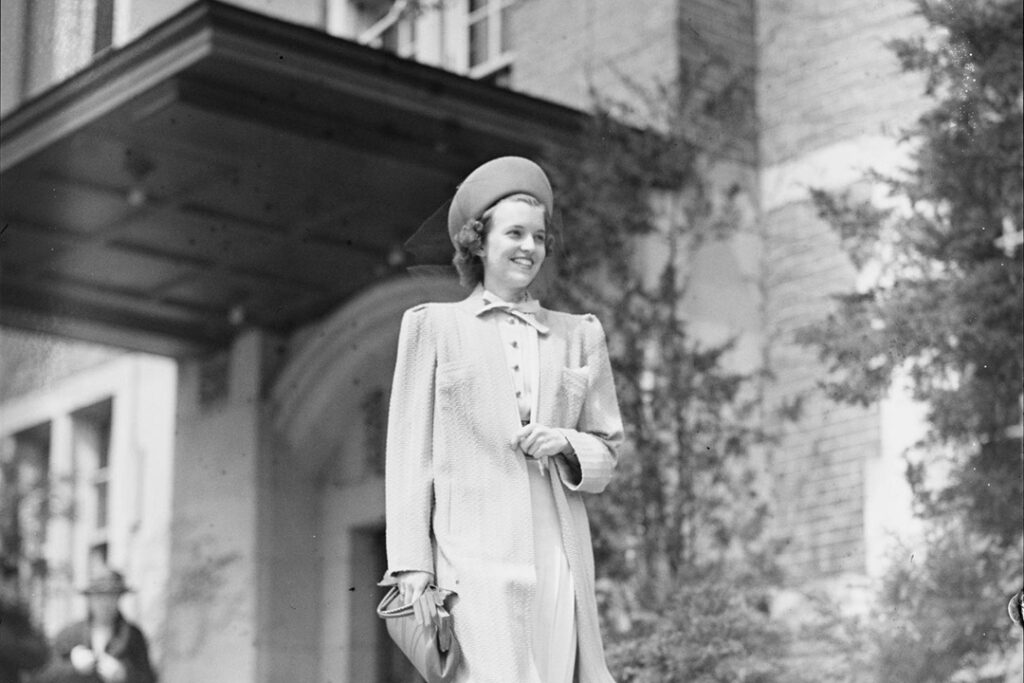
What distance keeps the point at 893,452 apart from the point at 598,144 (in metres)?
1.90

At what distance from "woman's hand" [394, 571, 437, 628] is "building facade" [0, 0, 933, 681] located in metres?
4.04

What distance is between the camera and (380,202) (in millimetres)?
9102

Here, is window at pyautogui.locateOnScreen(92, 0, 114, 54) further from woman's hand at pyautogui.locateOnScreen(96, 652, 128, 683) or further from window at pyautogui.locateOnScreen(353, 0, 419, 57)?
woman's hand at pyautogui.locateOnScreen(96, 652, 128, 683)

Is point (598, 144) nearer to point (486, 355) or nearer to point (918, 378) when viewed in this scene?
point (918, 378)

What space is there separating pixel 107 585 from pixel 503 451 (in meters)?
5.37

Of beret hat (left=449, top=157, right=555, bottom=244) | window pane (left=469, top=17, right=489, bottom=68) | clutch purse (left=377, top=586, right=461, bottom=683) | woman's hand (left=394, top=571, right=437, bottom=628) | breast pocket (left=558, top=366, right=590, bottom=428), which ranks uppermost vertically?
window pane (left=469, top=17, right=489, bottom=68)

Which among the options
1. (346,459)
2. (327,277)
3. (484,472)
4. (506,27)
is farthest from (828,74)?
(484,472)

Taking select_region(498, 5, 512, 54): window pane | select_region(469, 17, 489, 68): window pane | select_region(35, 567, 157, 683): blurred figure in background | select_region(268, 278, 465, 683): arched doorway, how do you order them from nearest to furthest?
select_region(35, 567, 157, 683): blurred figure in background < select_region(498, 5, 512, 54): window pane < select_region(469, 17, 489, 68): window pane < select_region(268, 278, 465, 683): arched doorway

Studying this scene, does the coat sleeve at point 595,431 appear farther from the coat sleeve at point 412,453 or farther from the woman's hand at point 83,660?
the woman's hand at point 83,660

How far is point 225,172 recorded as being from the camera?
29.1 ft

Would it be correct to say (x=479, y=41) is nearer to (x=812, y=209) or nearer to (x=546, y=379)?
(x=812, y=209)

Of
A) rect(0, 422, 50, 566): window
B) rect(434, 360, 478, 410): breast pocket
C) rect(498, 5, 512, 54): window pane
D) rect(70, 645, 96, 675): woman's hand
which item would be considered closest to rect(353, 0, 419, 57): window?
rect(498, 5, 512, 54): window pane

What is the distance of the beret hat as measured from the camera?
441 centimetres

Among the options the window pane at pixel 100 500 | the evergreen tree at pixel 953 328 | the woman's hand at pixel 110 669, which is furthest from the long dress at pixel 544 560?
the window pane at pixel 100 500
